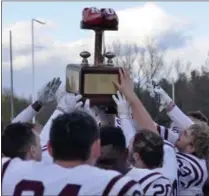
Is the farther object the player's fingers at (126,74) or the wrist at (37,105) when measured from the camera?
the wrist at (37,105)

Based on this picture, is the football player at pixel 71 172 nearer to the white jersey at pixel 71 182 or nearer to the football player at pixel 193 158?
the white jersey at pixel 71 182

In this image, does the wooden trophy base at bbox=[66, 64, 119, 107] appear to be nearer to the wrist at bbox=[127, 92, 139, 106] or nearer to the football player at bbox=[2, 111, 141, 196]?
the wrist at bbox=[127, 92, 139, 106]

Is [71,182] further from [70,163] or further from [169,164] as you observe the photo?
[169,164]

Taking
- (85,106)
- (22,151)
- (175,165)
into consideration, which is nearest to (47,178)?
(22,151)

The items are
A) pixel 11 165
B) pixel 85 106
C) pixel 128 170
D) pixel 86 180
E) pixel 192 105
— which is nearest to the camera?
pixel 86 180

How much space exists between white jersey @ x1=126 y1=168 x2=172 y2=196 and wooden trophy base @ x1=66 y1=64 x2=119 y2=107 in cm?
149

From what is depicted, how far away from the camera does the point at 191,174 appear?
525 centimetres

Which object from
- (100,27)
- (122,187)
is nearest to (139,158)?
(122,187)

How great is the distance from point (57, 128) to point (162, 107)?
8.84 ft

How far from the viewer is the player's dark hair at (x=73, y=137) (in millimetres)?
3545

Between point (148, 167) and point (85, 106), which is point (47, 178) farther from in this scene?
point (85, 106)

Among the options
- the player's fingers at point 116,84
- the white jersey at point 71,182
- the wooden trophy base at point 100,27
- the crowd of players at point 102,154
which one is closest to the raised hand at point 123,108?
the crowd of players at point 102,154

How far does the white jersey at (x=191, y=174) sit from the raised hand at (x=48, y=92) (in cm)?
148

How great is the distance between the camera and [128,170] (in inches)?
167
